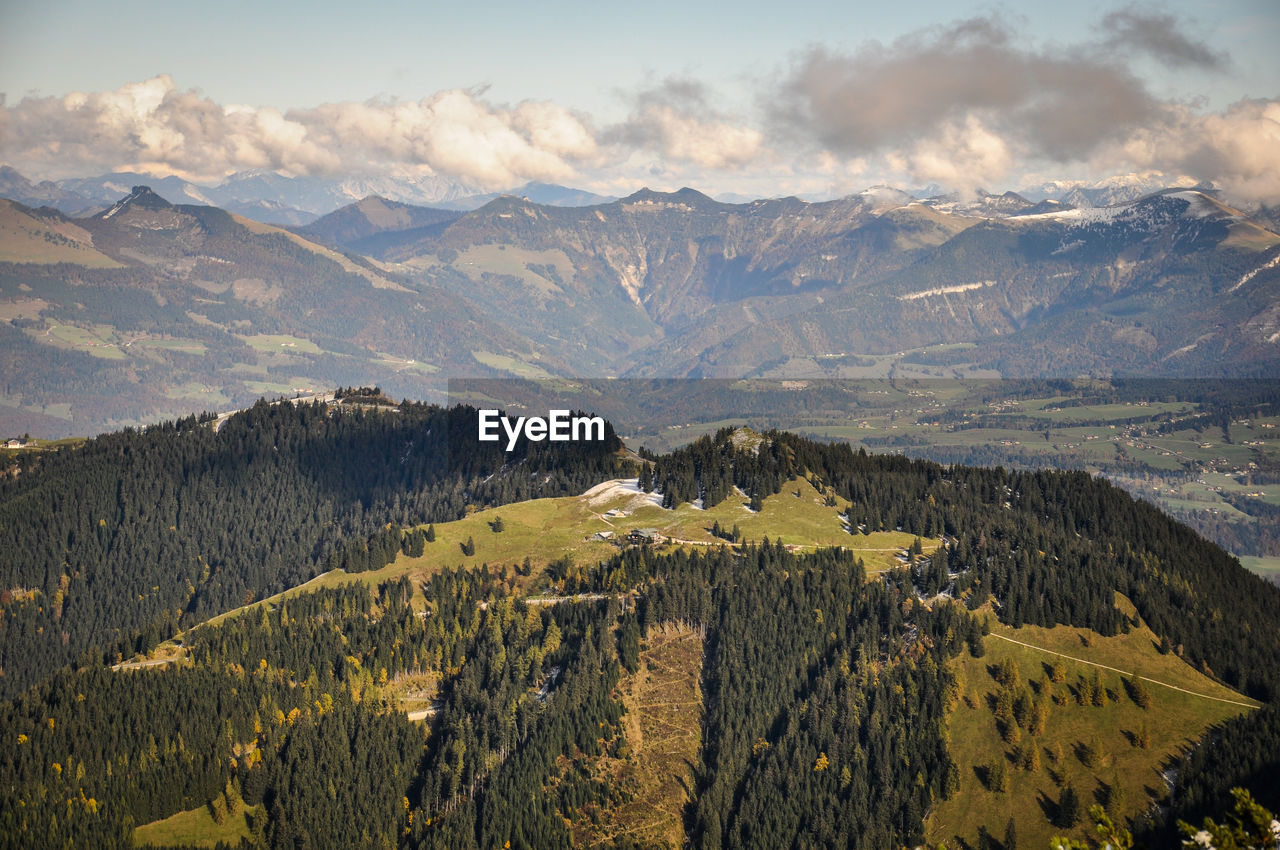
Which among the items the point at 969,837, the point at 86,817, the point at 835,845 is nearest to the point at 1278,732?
the point at 969,837

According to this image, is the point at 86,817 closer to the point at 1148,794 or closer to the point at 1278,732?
the point at 1148,794

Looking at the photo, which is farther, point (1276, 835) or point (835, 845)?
point (835, 845)

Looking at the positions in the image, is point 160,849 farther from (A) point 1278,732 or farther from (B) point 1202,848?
(A) point 1278,732

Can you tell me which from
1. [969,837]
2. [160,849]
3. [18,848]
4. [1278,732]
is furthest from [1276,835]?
[18,848]

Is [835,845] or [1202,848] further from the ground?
[1202,848]

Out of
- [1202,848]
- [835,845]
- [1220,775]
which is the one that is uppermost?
[1202,848]

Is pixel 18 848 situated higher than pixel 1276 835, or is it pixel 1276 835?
pixel 1276 835

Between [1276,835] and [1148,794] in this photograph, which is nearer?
[1276,835]

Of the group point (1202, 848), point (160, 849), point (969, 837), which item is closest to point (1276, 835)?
point (1202, 848)
